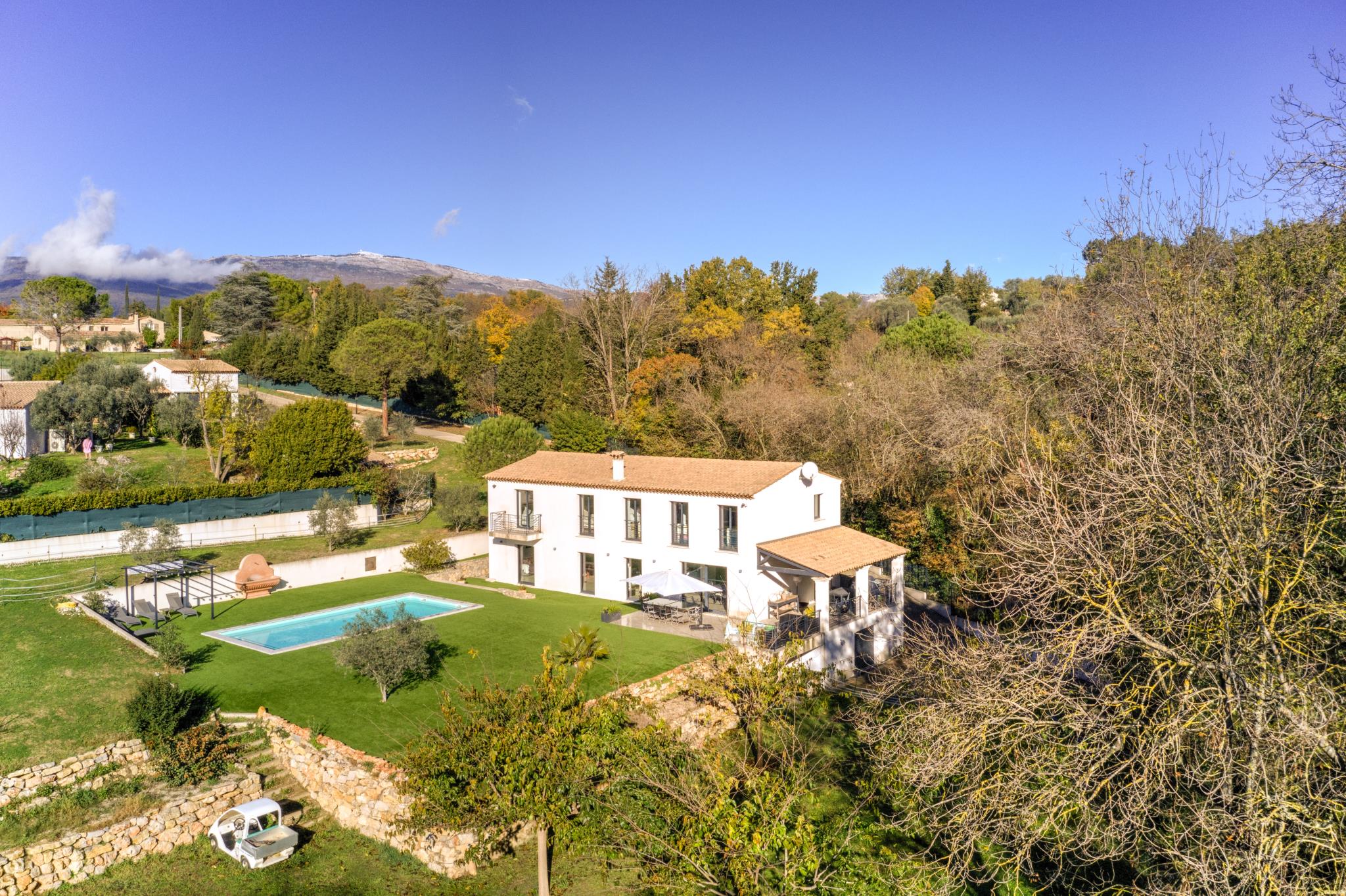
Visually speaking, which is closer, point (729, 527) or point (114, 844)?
point (114, 844)

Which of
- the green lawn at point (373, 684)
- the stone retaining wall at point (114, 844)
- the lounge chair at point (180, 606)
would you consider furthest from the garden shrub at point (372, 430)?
the stone retaining wall at point (114, 844)

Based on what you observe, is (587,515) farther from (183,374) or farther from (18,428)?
(183,374)

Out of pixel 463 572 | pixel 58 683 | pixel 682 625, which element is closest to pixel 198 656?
pixel 58 683

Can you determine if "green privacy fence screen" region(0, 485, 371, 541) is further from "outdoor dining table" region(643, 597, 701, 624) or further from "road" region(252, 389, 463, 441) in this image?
"outdoor dining table" region(643, 597, 701, 624)

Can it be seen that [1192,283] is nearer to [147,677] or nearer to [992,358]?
[992,358]

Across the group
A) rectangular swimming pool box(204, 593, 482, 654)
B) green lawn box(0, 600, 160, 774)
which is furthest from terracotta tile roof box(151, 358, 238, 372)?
rectangular swimming pool box(204, 593, 482, 654)

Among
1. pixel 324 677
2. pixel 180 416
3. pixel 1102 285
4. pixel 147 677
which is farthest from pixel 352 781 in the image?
pixel 180 416

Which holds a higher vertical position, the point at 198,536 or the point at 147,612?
the point at 198,536
